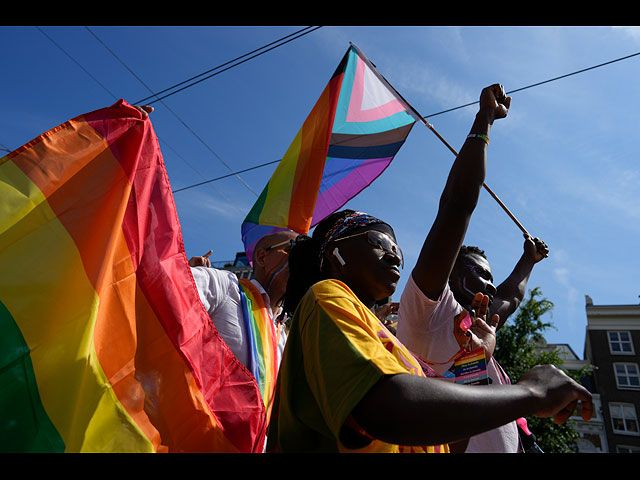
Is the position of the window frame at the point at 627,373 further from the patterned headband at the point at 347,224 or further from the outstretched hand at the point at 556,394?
the outstretched hand at the point at 556,394

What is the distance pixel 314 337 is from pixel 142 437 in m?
0.82

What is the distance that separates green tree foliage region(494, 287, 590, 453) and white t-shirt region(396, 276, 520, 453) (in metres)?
11.6

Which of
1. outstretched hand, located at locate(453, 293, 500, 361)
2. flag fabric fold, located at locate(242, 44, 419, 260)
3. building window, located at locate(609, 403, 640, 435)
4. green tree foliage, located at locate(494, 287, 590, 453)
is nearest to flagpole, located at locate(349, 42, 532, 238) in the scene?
flag fabric fold, located at locate(242, 44, 419, 260)

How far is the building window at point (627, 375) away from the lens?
25.4 m

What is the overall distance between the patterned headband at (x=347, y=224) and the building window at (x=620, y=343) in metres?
29.7

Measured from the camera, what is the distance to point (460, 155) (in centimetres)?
210

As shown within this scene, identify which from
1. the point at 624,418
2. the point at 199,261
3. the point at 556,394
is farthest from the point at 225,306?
the point at 624,418

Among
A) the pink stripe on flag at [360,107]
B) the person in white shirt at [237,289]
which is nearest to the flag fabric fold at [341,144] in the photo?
the pink stripe on flag at [360,107]

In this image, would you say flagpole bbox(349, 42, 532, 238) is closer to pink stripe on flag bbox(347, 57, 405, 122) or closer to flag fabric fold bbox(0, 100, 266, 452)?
pink stripe on flag bbox(347, 57, 405, 122)

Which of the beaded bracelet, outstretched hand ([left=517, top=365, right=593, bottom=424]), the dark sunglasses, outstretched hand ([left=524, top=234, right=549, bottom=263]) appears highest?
outstretched hand ([left=524, top=234, right=549, bottom=263])

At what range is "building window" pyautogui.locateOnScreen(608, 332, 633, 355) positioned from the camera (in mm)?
26078

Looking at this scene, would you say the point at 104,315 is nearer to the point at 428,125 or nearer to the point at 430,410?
the point at 430,410

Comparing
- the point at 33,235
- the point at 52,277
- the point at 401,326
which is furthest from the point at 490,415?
the point at 33,235

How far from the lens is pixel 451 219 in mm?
1911
